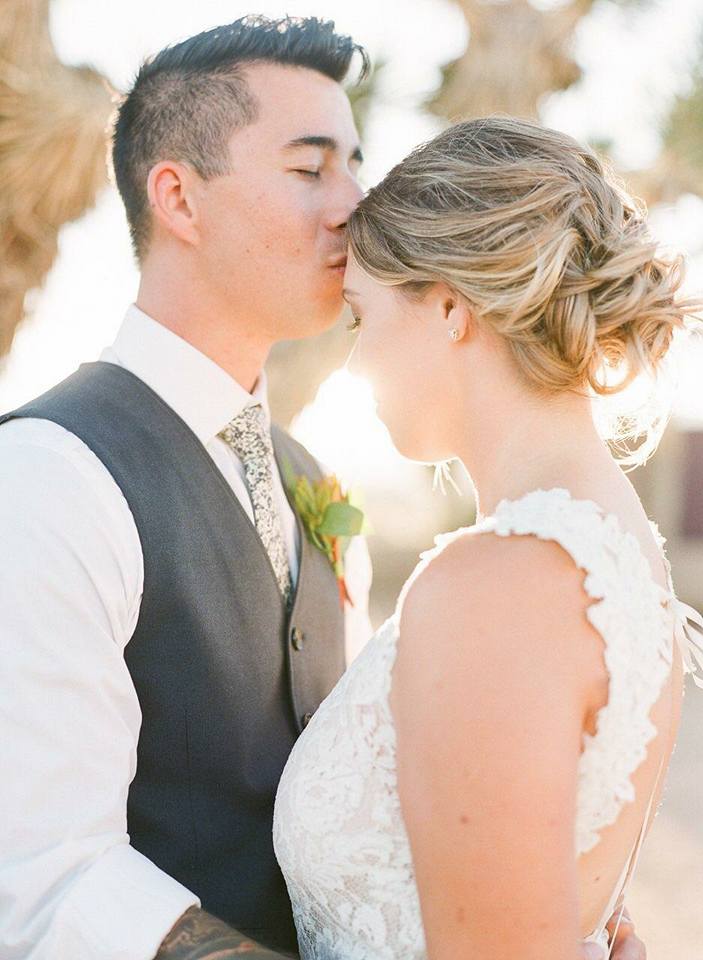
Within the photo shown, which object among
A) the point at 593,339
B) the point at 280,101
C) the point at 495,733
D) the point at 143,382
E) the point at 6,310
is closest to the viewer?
the point at 495,733

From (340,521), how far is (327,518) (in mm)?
45

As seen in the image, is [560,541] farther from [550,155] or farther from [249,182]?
[249,182]

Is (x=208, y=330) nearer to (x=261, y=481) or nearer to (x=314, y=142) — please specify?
(x=261, y=481)

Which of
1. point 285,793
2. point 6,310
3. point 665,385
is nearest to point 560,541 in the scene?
point 665,385

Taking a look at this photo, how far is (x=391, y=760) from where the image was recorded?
1.50 meters

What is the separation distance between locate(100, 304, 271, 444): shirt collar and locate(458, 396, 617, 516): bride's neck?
2.10 feet

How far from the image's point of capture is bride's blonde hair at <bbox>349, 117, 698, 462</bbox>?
5.04 ft

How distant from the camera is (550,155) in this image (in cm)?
160

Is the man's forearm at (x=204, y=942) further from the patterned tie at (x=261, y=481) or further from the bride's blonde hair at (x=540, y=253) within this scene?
the bride's blonde hair at (x=540, y=253)

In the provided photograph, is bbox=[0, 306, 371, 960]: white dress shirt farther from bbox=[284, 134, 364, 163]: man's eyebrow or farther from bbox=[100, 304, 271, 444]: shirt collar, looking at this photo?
bbox=[284, 134, 364, 163]: man's eyebrow

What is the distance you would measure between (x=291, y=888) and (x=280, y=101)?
148 cm

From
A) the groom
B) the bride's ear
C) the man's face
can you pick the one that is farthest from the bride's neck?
the man's face

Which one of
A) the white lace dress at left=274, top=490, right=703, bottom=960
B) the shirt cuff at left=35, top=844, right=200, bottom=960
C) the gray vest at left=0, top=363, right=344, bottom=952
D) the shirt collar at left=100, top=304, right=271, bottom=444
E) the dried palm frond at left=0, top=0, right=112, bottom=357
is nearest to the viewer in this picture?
the white lace dress at left=274, top=490, right=703, bottom=960

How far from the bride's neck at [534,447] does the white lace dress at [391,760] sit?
64 millimetres
